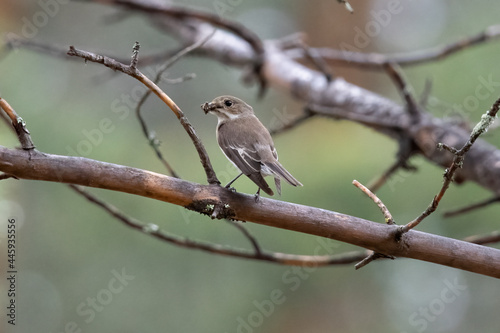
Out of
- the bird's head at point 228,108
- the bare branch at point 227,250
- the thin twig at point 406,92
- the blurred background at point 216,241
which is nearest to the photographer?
the bare branch at point 227,250

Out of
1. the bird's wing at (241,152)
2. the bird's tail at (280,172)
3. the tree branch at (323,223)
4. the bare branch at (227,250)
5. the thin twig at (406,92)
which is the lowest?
the tree branch at (323,223)

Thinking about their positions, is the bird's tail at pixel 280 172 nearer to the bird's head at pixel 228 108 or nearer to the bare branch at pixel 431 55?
the bird's head at pixel 228 108

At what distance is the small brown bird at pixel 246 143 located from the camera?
7.13 ft

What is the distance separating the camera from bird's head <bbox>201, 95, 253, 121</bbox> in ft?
8.71

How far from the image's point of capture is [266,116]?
300 inches

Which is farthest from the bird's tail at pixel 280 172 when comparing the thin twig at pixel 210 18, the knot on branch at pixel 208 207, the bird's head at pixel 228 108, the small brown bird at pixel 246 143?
the thin twig at pixel 210 18

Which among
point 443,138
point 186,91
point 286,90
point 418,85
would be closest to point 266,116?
point 186,91

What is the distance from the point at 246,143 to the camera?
241 cm

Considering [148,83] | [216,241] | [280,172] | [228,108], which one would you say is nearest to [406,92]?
[228,108]

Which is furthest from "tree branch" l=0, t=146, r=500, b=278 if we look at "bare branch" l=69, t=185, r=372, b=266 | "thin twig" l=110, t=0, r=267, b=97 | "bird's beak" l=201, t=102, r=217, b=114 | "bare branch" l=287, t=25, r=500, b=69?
"thin twig" l=110, t=0, r=267, b=97

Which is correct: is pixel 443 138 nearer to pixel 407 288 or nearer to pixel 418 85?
pixel 407 288

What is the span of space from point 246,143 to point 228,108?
34 cm

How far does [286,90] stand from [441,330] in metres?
3.03

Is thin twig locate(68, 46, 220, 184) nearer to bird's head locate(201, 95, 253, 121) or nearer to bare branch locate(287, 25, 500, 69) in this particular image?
bird's head locate(201, 95, 253, 121)
